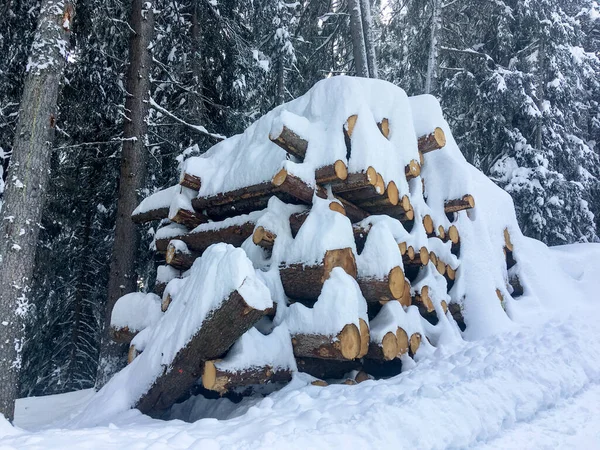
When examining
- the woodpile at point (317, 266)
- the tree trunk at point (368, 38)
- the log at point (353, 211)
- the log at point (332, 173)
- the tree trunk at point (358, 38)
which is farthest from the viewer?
the tree trunk at point (368, 38)

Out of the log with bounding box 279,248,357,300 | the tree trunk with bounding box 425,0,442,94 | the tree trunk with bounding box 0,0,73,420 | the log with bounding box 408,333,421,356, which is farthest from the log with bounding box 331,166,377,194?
the tree trunk with bounding box 425,0,442,94

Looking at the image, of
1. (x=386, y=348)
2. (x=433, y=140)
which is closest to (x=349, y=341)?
(x=386, y=348)

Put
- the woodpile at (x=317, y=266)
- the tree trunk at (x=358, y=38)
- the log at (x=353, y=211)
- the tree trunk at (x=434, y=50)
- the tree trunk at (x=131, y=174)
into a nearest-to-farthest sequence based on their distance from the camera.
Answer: the woodpile at (x=317, y=266) → the log at (x=353, y=211) → the tree trunk at (x=131, y=174) → the tree trunk at (x=358, y=38) → the tree trunk at (x=434, y=50)

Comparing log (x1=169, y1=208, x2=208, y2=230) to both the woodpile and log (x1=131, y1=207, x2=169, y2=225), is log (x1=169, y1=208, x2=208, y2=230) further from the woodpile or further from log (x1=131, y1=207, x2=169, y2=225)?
log (x1=131, y1=207, x2=169, y2=225)

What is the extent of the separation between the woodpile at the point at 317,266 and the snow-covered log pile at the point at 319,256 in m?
0.02

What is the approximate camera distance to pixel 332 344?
4.22 meters

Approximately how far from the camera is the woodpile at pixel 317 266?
4051 millimetres

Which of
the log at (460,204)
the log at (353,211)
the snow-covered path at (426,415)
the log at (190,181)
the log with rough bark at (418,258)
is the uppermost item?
the log at (190,181)

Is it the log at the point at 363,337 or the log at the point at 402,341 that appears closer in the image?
the log at the point at 363,337

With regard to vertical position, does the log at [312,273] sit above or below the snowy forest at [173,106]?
below

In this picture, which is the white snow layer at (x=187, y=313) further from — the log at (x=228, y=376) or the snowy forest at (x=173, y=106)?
the snowy forest at (x=173, y=106)

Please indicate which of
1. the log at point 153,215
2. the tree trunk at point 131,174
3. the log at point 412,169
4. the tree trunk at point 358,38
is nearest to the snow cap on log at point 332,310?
the log at point 412,169

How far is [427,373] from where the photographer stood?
14.1 ft

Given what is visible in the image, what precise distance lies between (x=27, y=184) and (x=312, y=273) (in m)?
3.41
